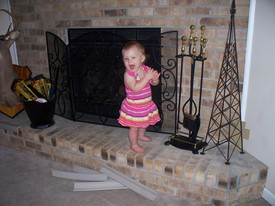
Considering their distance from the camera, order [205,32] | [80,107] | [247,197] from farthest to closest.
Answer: [80,107], [205,32], [247,197]

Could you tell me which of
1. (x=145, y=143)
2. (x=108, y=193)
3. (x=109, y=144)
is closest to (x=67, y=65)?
(x=109, y=144)

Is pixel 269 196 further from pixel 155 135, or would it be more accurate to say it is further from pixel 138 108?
pixel 138 108

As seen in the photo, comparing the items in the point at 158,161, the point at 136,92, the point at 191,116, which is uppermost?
the point at 136,92

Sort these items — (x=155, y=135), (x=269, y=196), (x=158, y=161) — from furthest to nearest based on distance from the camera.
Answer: (x=155, y=135), (x=158, y=161), (x=269, y=196)

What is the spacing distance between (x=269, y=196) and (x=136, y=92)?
1146 mm

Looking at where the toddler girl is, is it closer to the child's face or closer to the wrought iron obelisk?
the child's face

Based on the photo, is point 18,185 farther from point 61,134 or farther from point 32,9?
point 32,9

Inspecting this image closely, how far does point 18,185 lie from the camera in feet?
6.81

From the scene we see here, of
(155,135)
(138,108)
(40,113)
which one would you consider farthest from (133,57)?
(40,113)

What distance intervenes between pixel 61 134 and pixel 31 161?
1.25 feet

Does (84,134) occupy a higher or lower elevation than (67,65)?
lower

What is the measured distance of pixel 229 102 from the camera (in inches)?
80.2

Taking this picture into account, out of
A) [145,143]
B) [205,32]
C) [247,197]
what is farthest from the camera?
[145,143]

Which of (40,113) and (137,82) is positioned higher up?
(137,82)
